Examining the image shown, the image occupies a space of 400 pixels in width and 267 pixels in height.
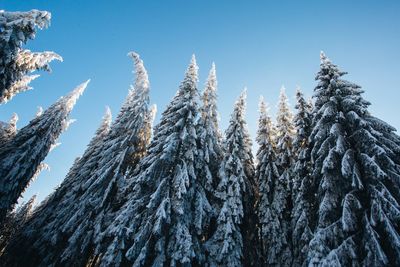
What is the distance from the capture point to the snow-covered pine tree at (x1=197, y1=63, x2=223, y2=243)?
684 inches

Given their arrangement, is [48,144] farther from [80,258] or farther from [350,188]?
[350,188]

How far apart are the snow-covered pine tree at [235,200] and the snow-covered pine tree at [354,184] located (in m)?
5.10

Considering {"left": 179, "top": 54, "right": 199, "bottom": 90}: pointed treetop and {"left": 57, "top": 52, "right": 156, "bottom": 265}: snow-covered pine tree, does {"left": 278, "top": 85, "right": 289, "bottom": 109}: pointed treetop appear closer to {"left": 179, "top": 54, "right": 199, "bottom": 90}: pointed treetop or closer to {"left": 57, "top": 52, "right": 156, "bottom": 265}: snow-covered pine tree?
{"left": 179, "top": 54, "right": 199, "bottom": 90}: pointed treetop

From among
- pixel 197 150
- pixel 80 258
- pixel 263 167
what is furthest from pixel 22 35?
pixel 263 167

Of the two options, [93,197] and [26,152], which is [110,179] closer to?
[93,197]

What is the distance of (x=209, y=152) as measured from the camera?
747 inches

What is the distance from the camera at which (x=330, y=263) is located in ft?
34.3

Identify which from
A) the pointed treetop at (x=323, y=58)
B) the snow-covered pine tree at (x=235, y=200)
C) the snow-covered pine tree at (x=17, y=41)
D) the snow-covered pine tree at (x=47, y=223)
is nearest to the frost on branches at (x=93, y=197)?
the snow-covered pine tree at (x=47, y=223)

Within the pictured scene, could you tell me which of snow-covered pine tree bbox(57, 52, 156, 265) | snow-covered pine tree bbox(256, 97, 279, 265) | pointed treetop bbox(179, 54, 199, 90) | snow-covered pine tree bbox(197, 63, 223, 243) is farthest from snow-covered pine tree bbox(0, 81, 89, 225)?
snow-covered pine tree bbox(256, 97, 279, 265)

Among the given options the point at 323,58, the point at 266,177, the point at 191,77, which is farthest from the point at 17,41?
the point at 323,58

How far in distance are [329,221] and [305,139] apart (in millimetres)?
7248

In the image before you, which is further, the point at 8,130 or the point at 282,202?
the point at 8,130

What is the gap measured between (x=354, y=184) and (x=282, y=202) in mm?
6964

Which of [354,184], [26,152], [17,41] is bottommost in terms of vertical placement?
[354,184]
